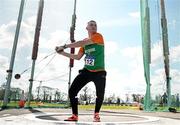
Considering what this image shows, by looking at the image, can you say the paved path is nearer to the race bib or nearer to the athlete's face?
the race bib

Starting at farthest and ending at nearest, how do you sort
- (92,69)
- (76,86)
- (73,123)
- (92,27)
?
(92,27), (76,86), (92,69), (73,123)

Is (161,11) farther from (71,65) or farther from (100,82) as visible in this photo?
(100,82)

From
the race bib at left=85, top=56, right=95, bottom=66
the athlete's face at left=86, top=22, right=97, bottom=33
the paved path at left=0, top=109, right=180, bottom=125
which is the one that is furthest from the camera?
the athlete's face at left=86, top=22, right=97, bottom=33

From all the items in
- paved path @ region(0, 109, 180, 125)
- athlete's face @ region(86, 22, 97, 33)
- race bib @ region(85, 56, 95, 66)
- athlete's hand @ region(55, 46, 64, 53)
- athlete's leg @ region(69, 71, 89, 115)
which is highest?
athlete's face @ region(86, 22, 97, 33)

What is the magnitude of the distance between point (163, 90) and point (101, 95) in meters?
8.26

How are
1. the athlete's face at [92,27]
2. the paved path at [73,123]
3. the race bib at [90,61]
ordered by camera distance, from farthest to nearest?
1. the athlete's face at [92,27]
2. the race bib at [90,61]
3. the paved path at [73,123]

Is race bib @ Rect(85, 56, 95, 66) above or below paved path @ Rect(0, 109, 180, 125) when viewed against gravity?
above

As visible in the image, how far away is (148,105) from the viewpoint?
11555 millimetres

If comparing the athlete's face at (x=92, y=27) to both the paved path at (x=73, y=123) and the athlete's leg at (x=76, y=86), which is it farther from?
the paved path at (x=73, y=123)

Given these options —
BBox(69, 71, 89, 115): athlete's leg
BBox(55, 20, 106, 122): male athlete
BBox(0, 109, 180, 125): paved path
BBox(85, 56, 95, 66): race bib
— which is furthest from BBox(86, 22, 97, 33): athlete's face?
BBox(0, 109, 180, 125): paved path

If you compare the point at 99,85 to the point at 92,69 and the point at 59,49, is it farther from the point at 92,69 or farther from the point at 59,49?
the point at 59,49

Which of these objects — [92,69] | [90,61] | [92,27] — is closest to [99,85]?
[92,69]

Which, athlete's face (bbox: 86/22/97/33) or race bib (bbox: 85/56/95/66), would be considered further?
athlete's face (bbox: 86/22/97/33)

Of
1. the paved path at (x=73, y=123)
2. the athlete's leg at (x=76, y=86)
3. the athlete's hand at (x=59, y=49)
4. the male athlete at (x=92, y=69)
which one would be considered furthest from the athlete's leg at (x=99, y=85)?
the athlete's hand at (x=59, y=49)
